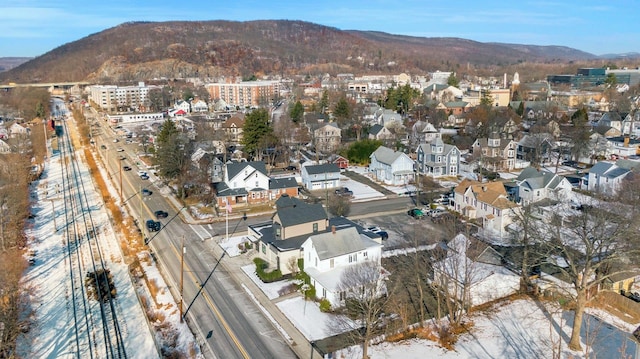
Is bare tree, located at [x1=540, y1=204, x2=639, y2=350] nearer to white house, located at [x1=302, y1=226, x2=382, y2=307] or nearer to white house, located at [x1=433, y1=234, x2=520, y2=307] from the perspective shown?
white house, located at [x1=433, y1=234, x2=520, y2=307]

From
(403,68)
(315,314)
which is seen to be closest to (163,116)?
(315,314)

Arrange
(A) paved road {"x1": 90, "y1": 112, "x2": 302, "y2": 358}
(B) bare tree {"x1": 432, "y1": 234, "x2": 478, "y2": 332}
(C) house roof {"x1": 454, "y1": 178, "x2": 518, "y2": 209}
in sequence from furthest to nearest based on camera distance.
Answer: (C) house roof {"x1": 454, "y1": 178, "x2": 518, "y2": 209}, (B) bare tree {"x1": 432, "y1": 234, "x2": 478, "y2": 332}, (A) paved road {"x1": 90, "y1": 112, "x2": 302, "y2": 358}

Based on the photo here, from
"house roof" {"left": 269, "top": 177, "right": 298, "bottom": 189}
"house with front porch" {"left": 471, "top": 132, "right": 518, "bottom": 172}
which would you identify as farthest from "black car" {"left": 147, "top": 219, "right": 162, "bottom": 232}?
"house with front porch" {"left": 471, "top": 132, "right": 518, "bottom": 172}

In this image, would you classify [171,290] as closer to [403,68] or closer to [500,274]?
[500,274]

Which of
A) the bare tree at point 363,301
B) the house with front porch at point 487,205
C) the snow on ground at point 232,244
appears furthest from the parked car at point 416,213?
the bare tree at point 363,301

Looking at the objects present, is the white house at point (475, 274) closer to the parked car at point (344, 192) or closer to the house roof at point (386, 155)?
the parked car at point (344, 192)

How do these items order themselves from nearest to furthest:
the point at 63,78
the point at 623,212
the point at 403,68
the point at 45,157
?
the point at 623,212
the point at 45,157
the point at 63,78
the point at 403,68

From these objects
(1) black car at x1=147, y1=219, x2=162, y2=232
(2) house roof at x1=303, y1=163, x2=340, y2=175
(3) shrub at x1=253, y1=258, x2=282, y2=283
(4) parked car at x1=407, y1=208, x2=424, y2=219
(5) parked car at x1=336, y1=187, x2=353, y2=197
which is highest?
(2) house roof at x1=303, y1=163, x2=340, y2=175

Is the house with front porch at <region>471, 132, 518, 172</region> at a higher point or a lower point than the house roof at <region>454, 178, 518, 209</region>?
higher

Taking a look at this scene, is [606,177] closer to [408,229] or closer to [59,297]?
[408,229]
